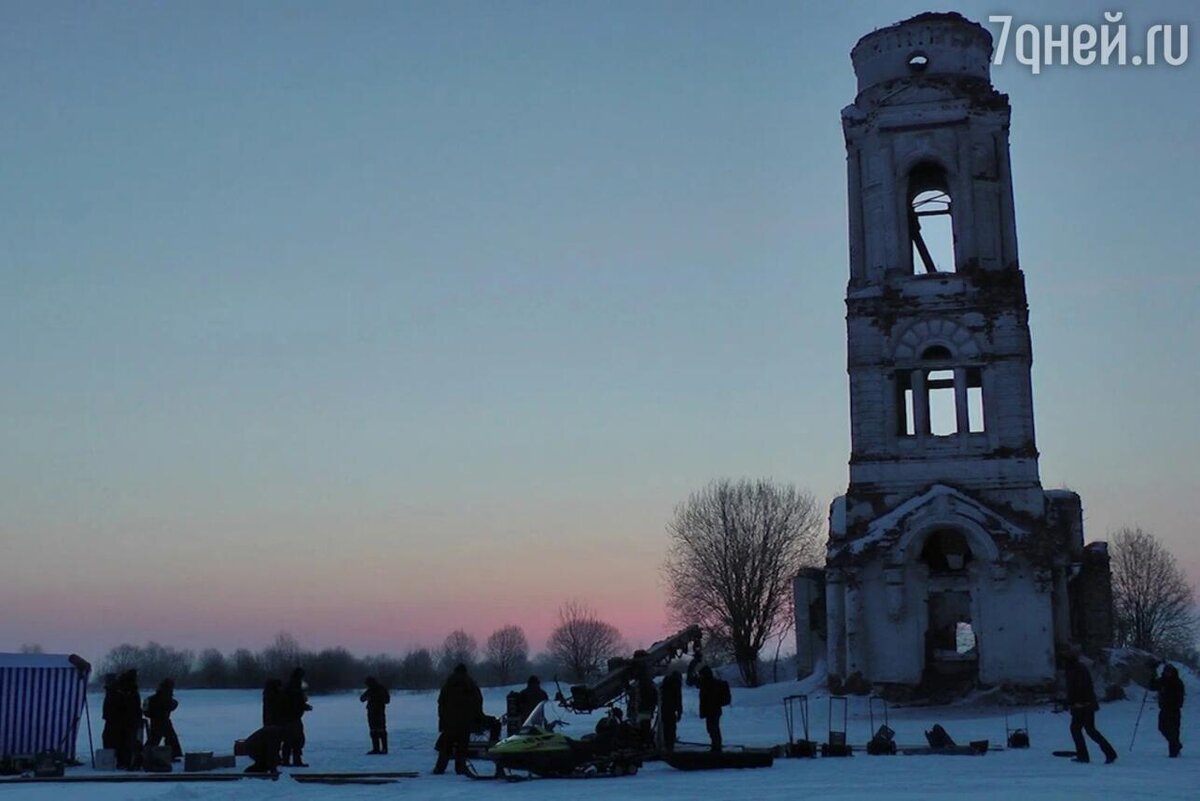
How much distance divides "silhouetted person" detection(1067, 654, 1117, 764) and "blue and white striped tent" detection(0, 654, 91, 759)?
49.1ft

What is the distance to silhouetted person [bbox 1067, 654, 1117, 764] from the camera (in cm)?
2028

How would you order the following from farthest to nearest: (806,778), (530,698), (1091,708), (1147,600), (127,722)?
(1147,600), (530,698), (127,722), (1091,708), (806,778)

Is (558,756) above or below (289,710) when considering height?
below

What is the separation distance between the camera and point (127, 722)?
72.0ft

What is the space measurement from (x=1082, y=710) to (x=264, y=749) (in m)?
11.3

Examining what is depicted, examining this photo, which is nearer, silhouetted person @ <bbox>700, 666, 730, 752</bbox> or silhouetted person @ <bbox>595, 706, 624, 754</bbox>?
A: silhouetted person @ <bbox>595, 706, 624, 754</bbox>

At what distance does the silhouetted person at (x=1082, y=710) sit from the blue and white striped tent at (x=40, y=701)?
15.0m

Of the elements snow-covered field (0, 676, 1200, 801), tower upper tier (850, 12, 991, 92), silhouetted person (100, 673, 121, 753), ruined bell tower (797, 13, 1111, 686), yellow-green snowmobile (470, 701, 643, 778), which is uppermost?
tower upper tier (850, 12, 991, 92)

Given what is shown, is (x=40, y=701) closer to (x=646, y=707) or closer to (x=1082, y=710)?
(x=646, y=707)

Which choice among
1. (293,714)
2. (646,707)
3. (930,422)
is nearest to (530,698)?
(646,707)

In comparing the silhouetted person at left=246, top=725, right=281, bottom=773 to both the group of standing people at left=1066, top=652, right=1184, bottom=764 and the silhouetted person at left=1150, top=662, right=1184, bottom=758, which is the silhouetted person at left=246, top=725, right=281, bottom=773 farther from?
the silhouetted person at left=1150, top=662, right=1184, bottom=758

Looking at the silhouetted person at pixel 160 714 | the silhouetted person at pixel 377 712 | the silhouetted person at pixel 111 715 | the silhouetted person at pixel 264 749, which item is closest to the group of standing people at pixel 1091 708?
the silhouetted person at pixel 264 749

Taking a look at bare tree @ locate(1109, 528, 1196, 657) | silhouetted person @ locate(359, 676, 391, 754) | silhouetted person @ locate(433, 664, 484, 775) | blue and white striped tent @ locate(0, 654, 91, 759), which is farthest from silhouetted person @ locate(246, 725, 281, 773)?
bare tree @ locate(1109, 528, 1196, 657)

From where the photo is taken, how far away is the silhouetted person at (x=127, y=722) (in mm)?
21750
